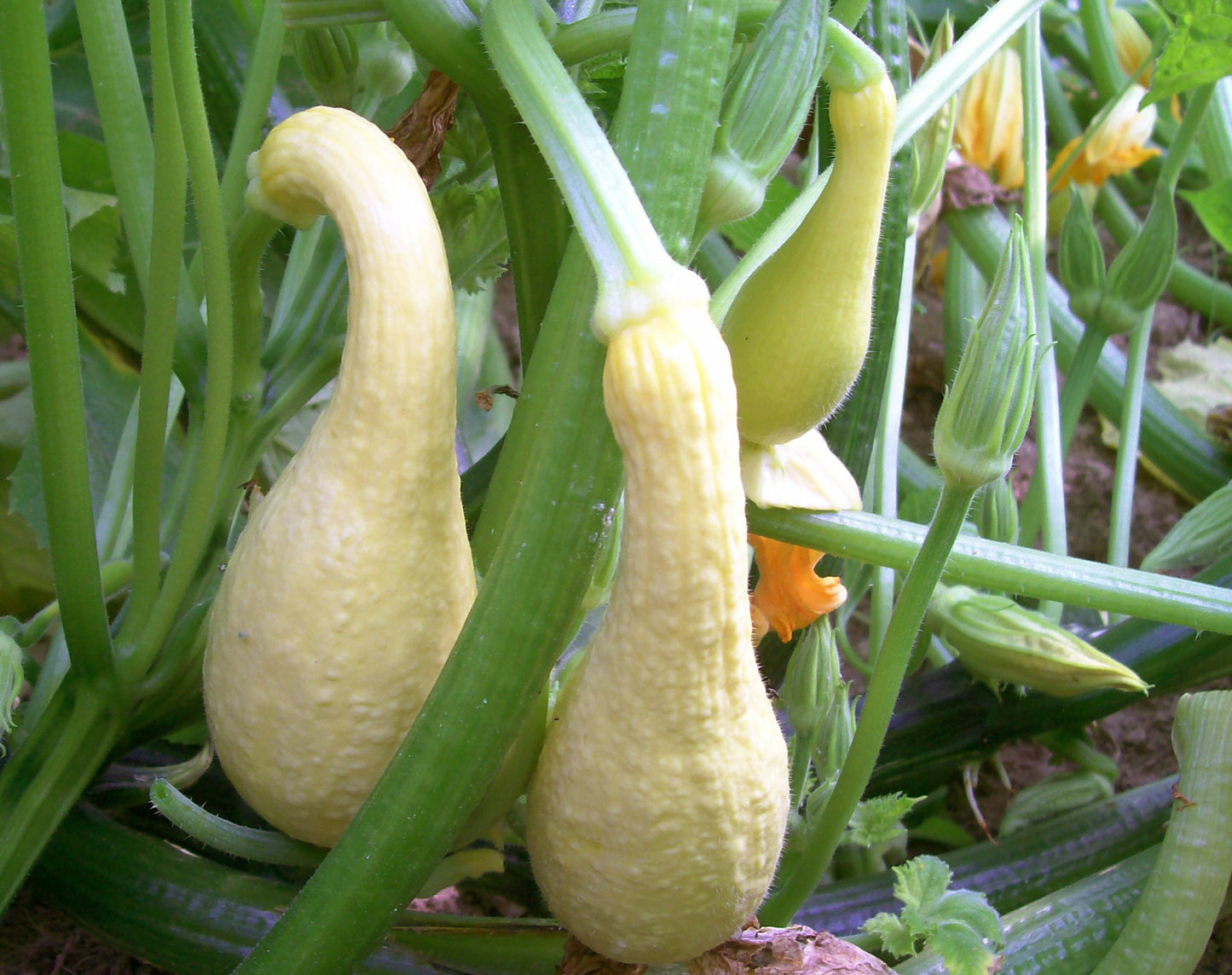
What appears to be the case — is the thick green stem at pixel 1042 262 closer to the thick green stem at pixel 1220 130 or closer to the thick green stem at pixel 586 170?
the thick green stem at pixel 1220 130

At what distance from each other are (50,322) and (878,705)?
52cm

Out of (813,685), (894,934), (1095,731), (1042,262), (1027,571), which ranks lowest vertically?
(1095,731)

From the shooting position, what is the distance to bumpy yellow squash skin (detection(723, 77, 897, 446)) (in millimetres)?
632

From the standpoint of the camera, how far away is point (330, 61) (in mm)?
833

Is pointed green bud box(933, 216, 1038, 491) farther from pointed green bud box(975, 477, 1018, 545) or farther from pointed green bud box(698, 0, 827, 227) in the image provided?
pointed green bud box(975, 477, 1018, 545)

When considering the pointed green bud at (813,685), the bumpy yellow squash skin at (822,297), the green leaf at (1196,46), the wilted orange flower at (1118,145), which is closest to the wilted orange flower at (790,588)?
the pointed green bud at (813,685)

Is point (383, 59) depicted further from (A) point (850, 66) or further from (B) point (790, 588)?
(B) point (790, 588)

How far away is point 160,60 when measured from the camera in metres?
0.63

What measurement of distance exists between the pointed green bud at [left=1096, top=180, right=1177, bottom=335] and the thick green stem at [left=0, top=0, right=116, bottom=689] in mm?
912

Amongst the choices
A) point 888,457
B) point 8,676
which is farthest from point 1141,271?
point 8,676

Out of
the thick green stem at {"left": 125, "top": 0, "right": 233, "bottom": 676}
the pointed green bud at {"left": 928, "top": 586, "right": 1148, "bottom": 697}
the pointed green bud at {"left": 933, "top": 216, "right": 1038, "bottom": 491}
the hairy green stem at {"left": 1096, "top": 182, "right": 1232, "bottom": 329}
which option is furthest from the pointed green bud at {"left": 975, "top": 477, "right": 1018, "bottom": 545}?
the hairy green stem at {"left": 1096, "top": 182, "right": 1232, "bottom": 329}

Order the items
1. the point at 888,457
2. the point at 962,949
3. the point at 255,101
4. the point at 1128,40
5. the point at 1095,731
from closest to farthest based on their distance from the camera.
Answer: the point at 962,949 → the point at 255,101 → the point at 888,457 → the point at 1095,731 → the point at 1128,40

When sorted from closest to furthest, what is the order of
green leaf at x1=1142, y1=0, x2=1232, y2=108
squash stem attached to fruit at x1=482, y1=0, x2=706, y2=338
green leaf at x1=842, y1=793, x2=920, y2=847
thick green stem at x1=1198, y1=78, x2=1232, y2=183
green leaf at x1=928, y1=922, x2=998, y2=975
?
1. squash stem attached to fruit at x1=482, y1=0, x2=706, y2=338
2. green leaf at x1=928, y1=922, x2=998, y2=975
3. green leaf at x1=842, y1=793, x2=920, y2=847
4. green leaf at x1=1142, y1=0, x2=1232, y2=108
5. thick green stem at x1=1198, y1=78, x2=1232, y2=183

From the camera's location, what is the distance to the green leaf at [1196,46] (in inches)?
36.6
